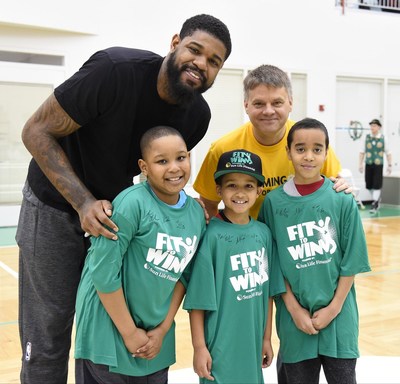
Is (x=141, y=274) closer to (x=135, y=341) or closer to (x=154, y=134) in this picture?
(x=135, y=341)

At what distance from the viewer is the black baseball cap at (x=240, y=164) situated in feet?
6.55

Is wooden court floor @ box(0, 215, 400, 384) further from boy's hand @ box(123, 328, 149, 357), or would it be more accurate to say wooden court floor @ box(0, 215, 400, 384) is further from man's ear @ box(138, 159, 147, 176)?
man's ear @ box(138, 159, 147, 176)

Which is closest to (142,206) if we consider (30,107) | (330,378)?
(330,378)

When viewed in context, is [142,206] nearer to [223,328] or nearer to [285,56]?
[223,328]

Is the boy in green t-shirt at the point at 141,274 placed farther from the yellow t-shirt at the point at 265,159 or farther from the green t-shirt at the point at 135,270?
the yellow t-shirt at the point at 265,159

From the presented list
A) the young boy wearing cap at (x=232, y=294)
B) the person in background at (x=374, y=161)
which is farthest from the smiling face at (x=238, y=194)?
the person in background at (x=374, y=161)

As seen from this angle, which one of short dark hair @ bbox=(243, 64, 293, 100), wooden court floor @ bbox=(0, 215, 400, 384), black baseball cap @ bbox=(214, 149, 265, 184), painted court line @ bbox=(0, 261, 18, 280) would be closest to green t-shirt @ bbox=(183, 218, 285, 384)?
black baseball cap @ bbox=(214, 149, 265, 184)

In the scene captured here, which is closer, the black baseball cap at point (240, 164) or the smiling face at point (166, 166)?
the smiling face at point (166, 166)

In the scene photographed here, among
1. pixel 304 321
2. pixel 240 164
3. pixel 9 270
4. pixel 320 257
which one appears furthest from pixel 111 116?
pixel 9 270

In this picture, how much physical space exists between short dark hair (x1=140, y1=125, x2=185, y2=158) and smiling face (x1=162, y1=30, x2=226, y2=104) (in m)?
0.13

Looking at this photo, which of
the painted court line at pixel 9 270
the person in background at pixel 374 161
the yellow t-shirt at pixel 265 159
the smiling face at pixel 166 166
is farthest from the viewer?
the person in background at pixel 374 161

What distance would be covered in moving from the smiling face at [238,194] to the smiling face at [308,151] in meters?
0.19

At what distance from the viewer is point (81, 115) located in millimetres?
1843

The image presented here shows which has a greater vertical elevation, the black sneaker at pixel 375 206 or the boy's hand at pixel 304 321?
the black sneaker at pixel 375 206
